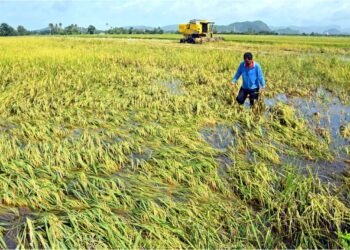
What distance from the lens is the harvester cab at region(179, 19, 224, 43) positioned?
33987mm

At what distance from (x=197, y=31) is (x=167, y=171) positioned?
106 ft

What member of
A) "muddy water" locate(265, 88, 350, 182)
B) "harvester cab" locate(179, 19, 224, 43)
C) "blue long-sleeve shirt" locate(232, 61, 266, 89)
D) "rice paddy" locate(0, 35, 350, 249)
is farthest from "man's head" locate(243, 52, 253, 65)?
"harvester cab" locate(179, 19, 224, 43)

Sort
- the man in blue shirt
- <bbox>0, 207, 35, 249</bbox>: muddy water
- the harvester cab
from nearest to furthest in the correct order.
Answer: <bbox>0, 207, 35, 249</bbox>: muddy water → the man in blue shirt → the harvester cab

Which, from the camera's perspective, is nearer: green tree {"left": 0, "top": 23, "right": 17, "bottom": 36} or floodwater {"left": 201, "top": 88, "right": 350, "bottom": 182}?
floodwater {"left": 201, "top": 88, "right": 350, "bottom": 182}

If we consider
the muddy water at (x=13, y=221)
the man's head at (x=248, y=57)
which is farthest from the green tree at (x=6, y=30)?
the muddy water at (x=13, y=221)

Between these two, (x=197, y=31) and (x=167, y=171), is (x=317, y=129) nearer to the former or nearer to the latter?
(x=167, y=171)

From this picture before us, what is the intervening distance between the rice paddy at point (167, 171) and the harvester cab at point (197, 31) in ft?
87.5

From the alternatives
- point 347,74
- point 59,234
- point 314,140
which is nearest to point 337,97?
point 347,74

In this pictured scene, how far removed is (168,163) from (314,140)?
295 centimetres

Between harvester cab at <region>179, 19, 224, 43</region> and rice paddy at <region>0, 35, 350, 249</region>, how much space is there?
26.7m

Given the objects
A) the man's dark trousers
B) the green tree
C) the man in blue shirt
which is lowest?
the man's dark trousers

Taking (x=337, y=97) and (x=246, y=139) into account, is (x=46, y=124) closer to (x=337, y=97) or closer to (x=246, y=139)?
(x=246, y=139)

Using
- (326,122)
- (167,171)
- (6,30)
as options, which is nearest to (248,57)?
(326,122)

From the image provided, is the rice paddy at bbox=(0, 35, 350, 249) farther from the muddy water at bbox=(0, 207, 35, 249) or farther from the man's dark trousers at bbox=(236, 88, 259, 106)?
the man's dark trousers at bbox=(236, 88, 259, 106)
